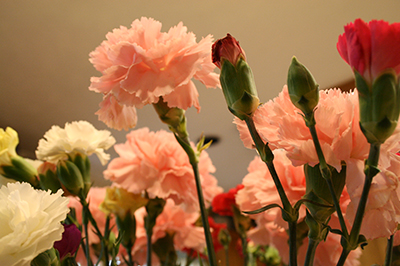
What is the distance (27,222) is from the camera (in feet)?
0.81

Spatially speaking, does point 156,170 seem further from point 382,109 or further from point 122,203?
point 382,109

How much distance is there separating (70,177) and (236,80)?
287mm

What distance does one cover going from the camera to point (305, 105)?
0.21m

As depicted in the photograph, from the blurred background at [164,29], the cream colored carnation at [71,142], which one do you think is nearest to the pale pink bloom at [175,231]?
the cream colored carnation at [71,142]

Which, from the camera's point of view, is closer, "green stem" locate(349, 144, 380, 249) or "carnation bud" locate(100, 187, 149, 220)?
"green stem" locate(349, 144, 380, 249)

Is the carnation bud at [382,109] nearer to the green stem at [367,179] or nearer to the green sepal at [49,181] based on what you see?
the green stem at [367,179]

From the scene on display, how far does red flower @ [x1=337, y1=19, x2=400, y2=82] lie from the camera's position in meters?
0.18

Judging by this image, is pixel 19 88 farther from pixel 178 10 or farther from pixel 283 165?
pixel 283 165

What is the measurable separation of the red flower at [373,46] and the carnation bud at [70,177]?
0.37 meters

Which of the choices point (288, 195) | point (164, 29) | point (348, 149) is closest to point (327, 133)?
point (348, 149)

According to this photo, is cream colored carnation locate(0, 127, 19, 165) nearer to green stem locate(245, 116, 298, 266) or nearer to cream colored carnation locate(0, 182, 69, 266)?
cream colored carnation locate(0, 182, 69, 266)

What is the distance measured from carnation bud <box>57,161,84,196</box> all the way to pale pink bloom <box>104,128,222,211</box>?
0.06 m

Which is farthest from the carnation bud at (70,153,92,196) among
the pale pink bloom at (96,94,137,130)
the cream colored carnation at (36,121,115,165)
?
the pale pink bloom at (96,94,137,130)

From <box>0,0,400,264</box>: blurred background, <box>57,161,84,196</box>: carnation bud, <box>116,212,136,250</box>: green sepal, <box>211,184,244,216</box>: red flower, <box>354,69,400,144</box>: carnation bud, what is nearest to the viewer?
<box>354,69,400,144</box>: carnation bud
